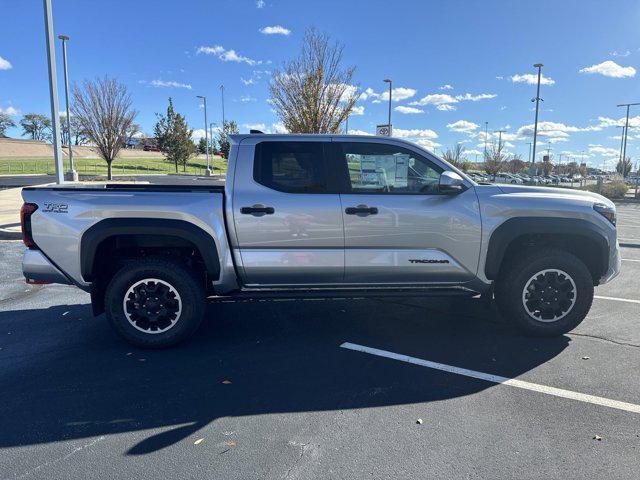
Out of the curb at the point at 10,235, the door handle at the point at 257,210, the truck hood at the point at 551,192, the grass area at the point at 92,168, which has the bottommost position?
the curb at the point at 10,235

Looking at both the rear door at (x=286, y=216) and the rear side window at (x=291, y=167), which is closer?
the rear door at (x=286, y=216)

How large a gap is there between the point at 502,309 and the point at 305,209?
2216mm

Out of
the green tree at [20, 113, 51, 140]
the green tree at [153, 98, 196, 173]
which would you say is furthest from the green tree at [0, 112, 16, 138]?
the green tree at [153, 98, 196, 173]

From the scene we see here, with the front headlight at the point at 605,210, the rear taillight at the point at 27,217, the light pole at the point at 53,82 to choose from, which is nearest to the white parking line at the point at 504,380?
the front headlight at the point at 605,210

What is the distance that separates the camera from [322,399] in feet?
11.1

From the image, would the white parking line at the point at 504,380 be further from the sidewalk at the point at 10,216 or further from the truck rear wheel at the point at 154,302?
the sidewalk at the point at 10,216

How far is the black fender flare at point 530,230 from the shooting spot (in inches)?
170

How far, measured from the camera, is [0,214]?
13.5m

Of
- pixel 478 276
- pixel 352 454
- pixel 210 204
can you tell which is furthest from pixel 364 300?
pixel 352 454

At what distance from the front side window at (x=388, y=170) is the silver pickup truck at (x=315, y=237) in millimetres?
11

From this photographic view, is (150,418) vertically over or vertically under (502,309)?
under

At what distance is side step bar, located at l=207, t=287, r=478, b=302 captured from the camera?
431 centimetres

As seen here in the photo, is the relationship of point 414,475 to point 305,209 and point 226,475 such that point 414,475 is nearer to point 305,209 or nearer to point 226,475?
point 226,475

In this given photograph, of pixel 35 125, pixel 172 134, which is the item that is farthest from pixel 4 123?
pixel 172 134
